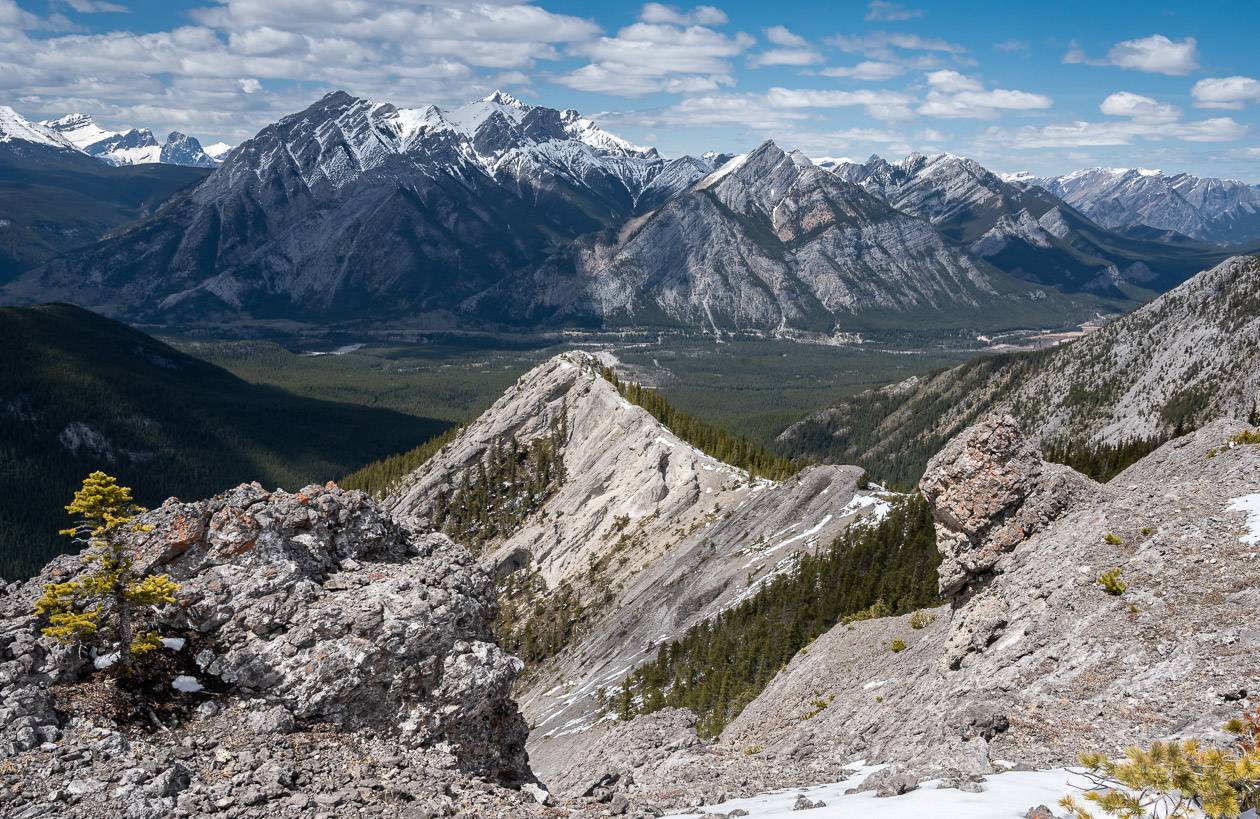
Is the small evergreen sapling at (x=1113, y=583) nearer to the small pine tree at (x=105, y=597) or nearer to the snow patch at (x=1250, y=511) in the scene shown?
the snow patch at (x=1250, y=511)

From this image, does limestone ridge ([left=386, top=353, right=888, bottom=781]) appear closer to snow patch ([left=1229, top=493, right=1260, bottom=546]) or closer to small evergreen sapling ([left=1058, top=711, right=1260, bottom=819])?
snow patch ([left=1229, top=493, right=1260, bottom=546])

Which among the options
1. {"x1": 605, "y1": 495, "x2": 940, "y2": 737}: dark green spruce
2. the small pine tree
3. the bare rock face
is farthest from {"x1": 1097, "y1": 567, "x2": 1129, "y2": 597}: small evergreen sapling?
{"x1": 605, "y1": 495, "x2": 940, "y2": 737}: dark green spruce

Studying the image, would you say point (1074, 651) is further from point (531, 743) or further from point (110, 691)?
point (531, 743)

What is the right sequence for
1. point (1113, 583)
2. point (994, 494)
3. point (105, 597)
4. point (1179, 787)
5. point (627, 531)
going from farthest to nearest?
point (627, 531) < point (994, 494) < point (1113, 583) < point (105, 597) < point (1179, 787)

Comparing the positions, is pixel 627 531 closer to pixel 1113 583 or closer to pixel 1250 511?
pixel 1113 583

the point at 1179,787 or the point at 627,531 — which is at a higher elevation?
the point at 1179,787

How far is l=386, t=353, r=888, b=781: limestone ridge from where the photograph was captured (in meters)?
74.9

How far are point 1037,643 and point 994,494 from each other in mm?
8394

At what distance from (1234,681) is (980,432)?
15338mm

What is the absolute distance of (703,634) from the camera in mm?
68250

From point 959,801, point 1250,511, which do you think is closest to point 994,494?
point 1250,511

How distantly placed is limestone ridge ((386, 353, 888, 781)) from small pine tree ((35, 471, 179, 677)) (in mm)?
35753

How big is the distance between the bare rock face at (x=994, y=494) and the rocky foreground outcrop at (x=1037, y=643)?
2.6 inches

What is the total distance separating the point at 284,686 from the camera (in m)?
24.5
